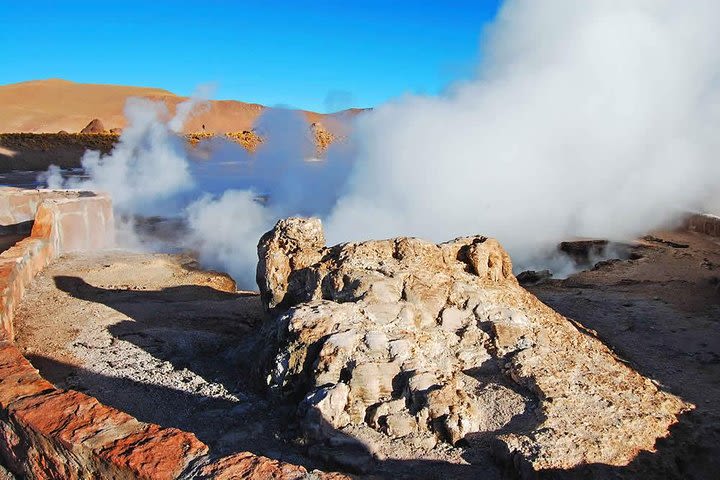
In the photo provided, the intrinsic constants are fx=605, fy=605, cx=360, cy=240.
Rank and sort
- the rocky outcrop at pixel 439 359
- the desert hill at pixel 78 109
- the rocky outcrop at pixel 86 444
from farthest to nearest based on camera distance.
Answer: the desert hill at pixel 78 109
the rocky outcrop at pixel 439 359
the rocky outcrop at pixel 86 444

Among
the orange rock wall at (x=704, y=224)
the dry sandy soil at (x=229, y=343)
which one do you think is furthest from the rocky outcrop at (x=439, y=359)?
the orange rock wall at (x=704, y=224)

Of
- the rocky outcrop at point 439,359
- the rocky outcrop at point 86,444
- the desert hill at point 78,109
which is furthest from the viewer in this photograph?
the desert hill at point 78,109

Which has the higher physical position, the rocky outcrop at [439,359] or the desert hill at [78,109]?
the desert hill at [78,109]

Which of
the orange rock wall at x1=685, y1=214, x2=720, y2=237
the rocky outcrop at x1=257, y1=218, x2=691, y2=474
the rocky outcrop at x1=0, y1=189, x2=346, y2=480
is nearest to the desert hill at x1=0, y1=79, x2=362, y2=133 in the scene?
the orange rock wall at x1=685, y1=214, x2=720, y2=237

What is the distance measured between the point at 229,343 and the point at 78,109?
216ft

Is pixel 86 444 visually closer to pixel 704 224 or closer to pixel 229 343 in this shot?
pixel 229 343

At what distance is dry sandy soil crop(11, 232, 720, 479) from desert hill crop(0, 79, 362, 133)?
41.5 metres

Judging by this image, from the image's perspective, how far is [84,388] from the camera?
13.5 feet

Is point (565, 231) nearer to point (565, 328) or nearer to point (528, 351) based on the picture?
point (565, 328)

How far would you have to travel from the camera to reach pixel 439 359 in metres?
3.94

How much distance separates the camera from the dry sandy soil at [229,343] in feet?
11.0

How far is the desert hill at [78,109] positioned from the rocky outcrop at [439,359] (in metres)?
44.5

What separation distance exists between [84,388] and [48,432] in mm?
1721

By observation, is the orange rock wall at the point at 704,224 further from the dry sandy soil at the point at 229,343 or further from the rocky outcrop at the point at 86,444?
the rocky outcrop at the point at 86,444
